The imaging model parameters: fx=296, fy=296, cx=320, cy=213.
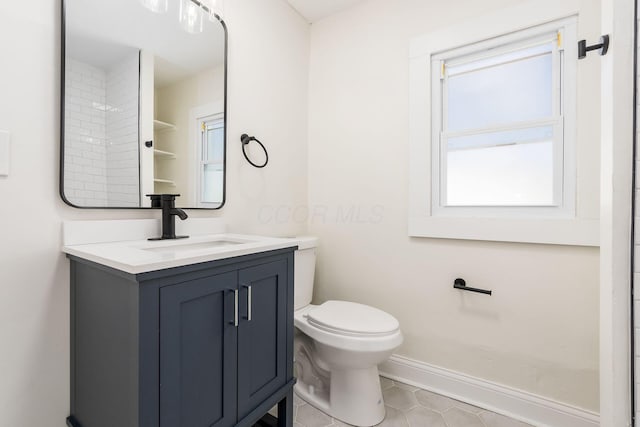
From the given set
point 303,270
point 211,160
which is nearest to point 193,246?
point 211,160

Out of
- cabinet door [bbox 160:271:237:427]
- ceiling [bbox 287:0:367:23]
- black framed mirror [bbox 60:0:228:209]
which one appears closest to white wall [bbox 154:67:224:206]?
black framed mirror [bbox 60:0:228:209]

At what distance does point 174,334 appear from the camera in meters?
0.86

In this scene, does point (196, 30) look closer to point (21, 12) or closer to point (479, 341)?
point (21, 12)

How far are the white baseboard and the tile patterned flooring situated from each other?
4cm

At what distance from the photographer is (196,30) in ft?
4.71

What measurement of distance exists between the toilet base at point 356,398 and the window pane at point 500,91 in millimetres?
1421

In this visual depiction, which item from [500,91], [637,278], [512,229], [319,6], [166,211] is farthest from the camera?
[319,6]

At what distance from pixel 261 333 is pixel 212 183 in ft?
2.62

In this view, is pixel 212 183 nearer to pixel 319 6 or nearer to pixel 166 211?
pixel 166 211

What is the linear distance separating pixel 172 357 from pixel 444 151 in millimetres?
1625

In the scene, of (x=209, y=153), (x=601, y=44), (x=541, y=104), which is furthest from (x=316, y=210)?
(x=601, y=44)

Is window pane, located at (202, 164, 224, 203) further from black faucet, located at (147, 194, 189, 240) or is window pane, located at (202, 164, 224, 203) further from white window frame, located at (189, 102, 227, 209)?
black faucet, located at (147, 194, 189, 240)

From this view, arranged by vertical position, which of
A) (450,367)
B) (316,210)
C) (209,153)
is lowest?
(450,367)

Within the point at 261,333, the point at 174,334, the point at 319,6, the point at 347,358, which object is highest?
the point at 319,6
